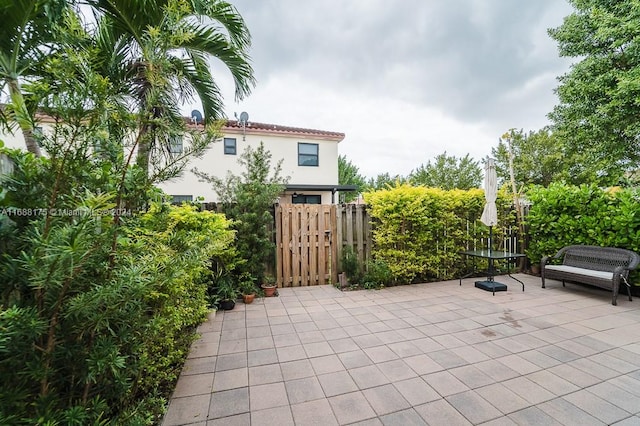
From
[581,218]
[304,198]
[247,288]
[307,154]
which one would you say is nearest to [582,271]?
[581,218]

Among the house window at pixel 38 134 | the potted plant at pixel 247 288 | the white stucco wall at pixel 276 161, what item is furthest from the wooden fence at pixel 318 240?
the white stucco wall at pixel 276 161

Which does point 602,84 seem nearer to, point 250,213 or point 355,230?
point 355,230

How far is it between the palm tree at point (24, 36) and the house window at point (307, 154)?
10700 mm

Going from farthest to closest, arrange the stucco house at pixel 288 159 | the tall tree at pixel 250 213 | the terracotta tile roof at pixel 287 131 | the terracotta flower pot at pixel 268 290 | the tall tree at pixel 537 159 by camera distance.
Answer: the tall tree at pixel 537 159
the terracotta tile roof at pixel 287 131
the stucco house at pixel 288 159
the terracotta flower pot at pixel 268 290
the tall tree at pixel 250 213

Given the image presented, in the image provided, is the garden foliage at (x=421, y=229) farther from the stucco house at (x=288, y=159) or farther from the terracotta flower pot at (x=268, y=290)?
the stucco house at (x=288, y=159)

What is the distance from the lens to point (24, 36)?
1.82 m

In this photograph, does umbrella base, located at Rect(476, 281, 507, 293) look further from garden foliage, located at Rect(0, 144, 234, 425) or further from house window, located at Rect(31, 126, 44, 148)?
house window, located at Rect(31, 126, 44, 148)

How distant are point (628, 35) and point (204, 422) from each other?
Result: 12.3 meters

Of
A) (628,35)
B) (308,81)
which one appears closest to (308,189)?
(308,81)

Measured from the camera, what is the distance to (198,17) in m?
2.99

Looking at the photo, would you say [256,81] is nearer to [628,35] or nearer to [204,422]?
[204,422]

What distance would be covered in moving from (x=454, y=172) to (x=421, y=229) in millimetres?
15270

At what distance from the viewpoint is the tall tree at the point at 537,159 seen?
1441 cm

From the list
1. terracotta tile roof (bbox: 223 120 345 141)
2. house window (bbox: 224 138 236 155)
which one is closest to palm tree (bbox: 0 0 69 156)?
house window (bbox: 224 138 236 155)
